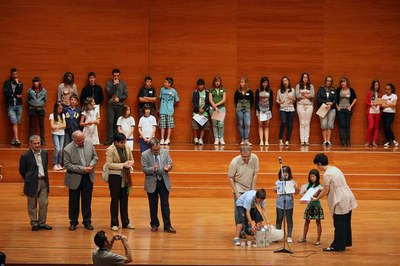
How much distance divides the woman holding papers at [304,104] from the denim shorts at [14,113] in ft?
20.5

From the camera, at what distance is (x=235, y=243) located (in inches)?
408

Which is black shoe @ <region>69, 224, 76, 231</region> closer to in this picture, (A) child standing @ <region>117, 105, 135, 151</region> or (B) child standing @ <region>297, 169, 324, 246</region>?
(B) child standing @ <region>297, 169, 324, 246</region>

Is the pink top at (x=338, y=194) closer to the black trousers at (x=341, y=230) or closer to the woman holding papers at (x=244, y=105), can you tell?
the black trousers at (x=341, y=230)

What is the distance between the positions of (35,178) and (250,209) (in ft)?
10.4

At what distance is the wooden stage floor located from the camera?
951 centimetres

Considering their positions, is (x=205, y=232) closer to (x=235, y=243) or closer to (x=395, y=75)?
(x=235, y=243)

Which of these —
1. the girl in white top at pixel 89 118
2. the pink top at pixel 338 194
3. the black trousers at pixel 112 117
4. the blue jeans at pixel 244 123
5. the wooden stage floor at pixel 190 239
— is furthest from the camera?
the blue jeans at pixel 244 123

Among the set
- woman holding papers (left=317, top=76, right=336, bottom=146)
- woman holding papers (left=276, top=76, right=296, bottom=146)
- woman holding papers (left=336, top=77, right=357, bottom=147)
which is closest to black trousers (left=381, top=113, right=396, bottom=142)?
woman holding papers (left=336, top=77, right=357, bottom=147)

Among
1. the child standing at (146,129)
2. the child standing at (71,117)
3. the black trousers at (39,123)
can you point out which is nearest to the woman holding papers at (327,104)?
the child standing at (146,129)

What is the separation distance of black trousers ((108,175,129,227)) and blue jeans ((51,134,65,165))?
3959 mm

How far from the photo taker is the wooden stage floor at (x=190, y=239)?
374 inches

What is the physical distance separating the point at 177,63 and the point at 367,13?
184 inches

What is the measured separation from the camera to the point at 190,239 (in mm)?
10672

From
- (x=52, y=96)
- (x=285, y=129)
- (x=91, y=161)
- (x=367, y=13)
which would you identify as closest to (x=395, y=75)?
(x=367, y=13)
